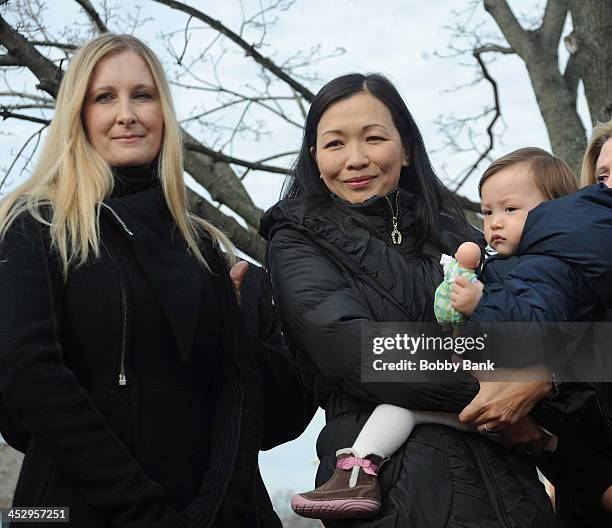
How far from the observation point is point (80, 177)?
121 inches

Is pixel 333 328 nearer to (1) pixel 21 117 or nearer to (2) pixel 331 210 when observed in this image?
(2) pixel 331 210

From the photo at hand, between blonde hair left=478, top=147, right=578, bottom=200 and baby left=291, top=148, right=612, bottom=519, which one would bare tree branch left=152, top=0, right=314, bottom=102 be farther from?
baby left=291, top=148, right=612, bottom=519

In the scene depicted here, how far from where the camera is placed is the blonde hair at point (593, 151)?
12.0 ft

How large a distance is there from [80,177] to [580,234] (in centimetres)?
148

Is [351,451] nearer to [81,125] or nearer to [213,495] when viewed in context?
[213,495]

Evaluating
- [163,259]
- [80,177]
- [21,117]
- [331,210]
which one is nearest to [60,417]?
[163,259]

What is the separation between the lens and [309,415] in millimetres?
3561

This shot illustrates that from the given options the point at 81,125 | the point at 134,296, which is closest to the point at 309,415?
the point at 134,296

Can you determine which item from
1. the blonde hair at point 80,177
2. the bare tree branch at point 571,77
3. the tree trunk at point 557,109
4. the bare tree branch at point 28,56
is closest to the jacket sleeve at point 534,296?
the blonde hair at point 80,177

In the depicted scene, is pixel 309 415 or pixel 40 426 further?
pixel 309 415

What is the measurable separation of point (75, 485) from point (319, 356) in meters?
0.77

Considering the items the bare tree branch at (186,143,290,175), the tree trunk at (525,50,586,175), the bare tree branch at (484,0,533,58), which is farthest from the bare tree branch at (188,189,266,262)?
the bare tree branch at (484,0,533,58)

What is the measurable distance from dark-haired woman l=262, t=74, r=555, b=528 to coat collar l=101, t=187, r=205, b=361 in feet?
0.90

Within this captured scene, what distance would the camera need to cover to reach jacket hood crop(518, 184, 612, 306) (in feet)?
9.77
